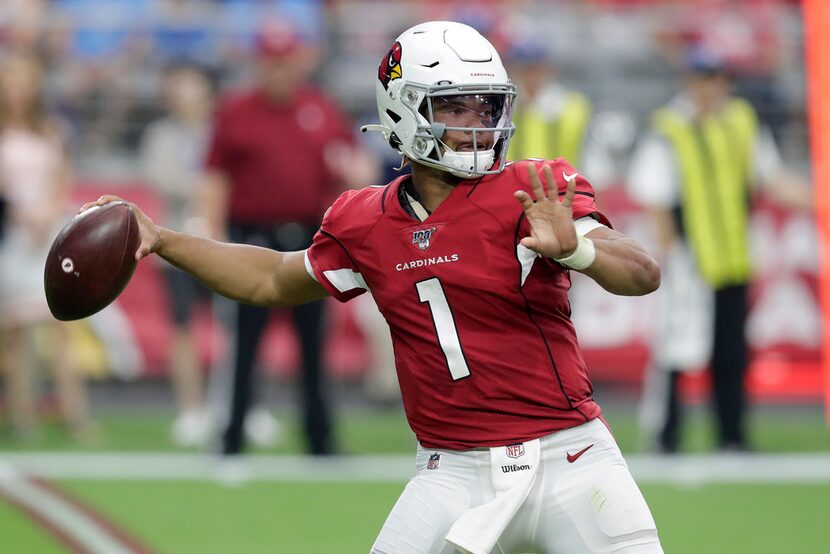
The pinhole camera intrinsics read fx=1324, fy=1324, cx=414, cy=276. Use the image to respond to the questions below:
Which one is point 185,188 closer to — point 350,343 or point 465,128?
point 350,343

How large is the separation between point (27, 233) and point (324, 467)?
2.65 metres

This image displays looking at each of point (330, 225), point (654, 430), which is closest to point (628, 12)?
point (654, 430)

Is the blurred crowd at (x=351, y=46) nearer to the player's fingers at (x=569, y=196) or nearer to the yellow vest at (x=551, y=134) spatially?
the yellow vest at (x=551, y=134)

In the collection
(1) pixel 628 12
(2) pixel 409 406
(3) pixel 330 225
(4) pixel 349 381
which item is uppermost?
(1) pixel 628 12

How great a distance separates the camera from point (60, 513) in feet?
21.1

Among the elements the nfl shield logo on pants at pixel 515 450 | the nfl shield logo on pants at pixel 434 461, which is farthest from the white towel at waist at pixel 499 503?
the nfl shield logo on pants at pixel 434 461

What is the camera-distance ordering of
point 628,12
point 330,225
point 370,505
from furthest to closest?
point 628,12
point 370,505
point 330,225

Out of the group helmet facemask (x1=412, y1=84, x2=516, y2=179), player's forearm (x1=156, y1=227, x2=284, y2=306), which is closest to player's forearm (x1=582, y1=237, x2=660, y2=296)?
helmet facemask (x1=412, y1=84, x2=516, y2=179)

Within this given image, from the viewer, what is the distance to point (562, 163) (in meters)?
3.48

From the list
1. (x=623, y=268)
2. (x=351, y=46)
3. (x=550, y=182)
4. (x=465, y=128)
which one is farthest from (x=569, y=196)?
(x=351, y=46)

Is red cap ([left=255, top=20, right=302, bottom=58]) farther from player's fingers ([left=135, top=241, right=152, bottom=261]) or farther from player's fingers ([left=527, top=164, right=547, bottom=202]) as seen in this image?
player's fingers ([left=527, top=164, right=547, bottom=202])

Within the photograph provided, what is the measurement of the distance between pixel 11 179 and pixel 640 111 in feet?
18.9

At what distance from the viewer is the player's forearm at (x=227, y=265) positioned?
3.76 metres

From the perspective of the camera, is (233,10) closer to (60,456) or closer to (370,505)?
(60,456)
